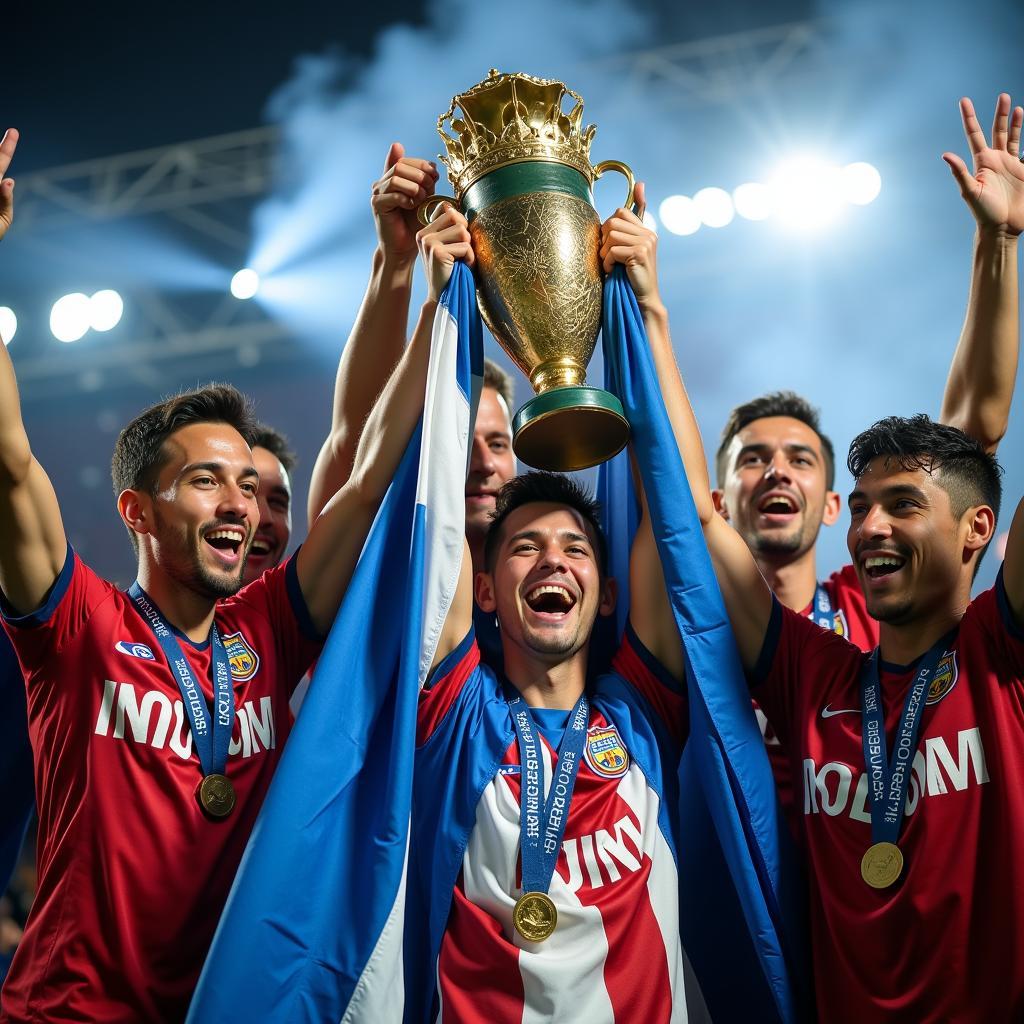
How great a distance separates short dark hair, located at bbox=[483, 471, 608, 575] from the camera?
2443 millimetres

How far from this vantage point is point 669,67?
5.88m

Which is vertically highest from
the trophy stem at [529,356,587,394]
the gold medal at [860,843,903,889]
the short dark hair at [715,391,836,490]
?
the short dark hair at [715,391,836,490]

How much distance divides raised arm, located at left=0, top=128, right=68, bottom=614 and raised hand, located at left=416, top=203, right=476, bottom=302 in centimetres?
75

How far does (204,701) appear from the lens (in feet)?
6.82

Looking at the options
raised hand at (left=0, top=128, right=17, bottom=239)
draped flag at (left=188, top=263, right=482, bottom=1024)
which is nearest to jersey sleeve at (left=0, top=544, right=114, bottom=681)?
draped flag at (left=188, top=263, right=482, bottom=1024)

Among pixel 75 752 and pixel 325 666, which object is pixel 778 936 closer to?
pixel 325 666

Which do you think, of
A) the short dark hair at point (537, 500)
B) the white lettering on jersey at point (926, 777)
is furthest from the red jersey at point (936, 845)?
the short dark hair at point (537, 500)

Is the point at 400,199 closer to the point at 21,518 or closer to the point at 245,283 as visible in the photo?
the point at 21,518

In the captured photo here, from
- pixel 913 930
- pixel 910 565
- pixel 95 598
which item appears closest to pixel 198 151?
pixel 95 598

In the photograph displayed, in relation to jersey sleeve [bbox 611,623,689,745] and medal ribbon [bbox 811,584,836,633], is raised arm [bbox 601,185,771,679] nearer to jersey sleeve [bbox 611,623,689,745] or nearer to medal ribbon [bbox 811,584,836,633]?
jersey sleeve [bbox 611,623,689,745]

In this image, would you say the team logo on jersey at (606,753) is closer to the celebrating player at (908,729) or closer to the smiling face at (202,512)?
the celebrating player at (908,729)

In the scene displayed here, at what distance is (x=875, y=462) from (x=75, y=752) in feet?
5.21

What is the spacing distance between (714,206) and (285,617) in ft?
14.7

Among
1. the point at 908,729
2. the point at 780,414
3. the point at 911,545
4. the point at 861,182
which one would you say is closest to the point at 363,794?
the point at 908,729
